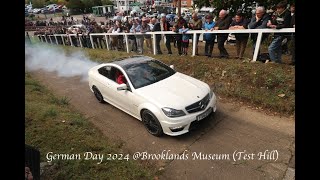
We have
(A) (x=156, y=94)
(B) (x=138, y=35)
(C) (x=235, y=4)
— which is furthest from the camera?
(B) (x=138, y=35)

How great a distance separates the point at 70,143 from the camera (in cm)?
562

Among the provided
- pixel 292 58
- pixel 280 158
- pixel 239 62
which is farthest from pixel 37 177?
pixel 292 58

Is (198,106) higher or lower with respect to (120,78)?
lower

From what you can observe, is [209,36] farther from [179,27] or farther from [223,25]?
[179,27]

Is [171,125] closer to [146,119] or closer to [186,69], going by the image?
[146,119]

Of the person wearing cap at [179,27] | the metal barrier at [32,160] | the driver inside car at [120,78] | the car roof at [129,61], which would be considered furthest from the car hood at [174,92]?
the person wearing cap at [179,27]

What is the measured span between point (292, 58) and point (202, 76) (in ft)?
9.38

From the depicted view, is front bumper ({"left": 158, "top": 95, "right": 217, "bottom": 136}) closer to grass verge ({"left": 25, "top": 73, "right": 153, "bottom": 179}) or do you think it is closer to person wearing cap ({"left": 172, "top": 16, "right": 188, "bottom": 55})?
grass verge ({"left": 25, "top": 73, "right": 153, "bottom": 179})

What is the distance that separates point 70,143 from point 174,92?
2689 millimetres

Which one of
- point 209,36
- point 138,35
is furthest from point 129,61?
point 138,35

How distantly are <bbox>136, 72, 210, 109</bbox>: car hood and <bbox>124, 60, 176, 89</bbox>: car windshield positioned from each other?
19cm

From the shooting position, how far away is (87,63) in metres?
13.5

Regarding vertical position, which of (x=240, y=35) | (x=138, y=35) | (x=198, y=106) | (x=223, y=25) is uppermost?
(x=223, y=25)

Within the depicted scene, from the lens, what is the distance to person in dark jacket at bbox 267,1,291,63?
7.01 meters
